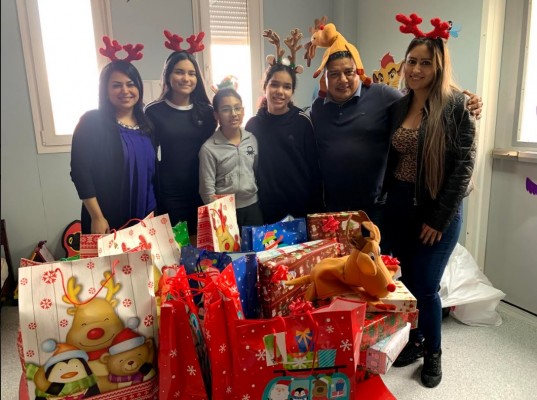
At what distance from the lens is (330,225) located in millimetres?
1224

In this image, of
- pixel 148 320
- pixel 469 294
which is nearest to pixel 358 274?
pixel 148 320

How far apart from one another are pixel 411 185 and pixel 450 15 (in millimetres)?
1496

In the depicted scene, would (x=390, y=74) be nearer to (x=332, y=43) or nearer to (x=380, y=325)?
(x=332, y=43)

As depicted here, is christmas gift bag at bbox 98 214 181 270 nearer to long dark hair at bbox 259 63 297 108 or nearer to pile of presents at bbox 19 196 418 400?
pile of presents at bbox 19 196 418 400

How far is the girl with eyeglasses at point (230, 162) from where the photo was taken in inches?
63.6

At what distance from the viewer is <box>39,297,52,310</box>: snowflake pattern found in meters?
0.78

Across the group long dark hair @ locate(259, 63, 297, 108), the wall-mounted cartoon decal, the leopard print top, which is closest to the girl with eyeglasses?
long dark hair @ locate(259, 63, 297, 108)

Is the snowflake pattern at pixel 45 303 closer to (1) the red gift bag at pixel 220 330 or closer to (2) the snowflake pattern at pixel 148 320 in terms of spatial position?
(2) the snowflake pattern at pixel 148 320

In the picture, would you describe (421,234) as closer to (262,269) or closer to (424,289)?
(424,289)

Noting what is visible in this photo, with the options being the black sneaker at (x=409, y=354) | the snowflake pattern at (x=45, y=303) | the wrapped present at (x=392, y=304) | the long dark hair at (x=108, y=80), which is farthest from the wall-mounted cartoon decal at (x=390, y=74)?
the snowflake pattern at (x=45, y=303)

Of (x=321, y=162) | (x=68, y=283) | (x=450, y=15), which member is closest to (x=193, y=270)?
(x=68, y=283)

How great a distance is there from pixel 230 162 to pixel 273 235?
1.72 feet

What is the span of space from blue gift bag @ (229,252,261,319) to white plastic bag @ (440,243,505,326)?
1.51m

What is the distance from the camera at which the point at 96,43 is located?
2797 millimetres
